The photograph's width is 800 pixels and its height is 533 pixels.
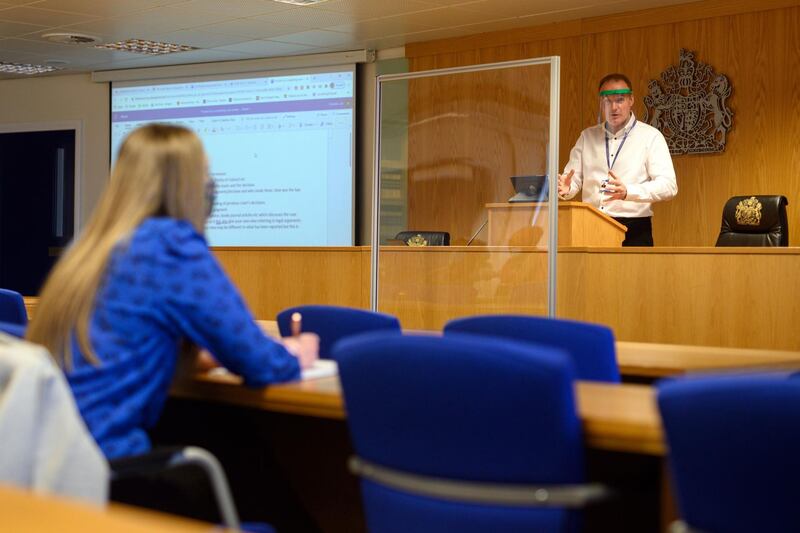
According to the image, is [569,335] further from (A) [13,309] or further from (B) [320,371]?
(A) [13,309]

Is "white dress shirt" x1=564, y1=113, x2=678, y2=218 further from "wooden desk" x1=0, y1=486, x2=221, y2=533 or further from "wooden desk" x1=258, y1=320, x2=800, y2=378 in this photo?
"wooden desk" x1=0, y1=486, x2=221, y2=533

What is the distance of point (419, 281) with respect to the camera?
535 centimetres

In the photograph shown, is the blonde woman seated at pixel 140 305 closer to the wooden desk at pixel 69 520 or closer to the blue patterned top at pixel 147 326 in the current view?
the blue patterned top at pixel 147 326

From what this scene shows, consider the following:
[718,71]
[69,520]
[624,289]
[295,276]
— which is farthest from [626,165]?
[69,520]

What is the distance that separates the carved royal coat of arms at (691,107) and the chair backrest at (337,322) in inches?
201

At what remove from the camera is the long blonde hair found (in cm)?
197

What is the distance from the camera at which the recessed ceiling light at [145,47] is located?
9102 millimetres

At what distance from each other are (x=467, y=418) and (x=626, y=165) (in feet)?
15.6

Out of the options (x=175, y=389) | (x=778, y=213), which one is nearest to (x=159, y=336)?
(x=175, y=389)

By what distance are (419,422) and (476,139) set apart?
3596 millimetres

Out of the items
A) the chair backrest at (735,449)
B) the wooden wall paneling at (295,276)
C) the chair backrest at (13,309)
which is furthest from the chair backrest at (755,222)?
the chair backrest at (735,449)

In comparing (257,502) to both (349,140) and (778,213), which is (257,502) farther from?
(349,140)

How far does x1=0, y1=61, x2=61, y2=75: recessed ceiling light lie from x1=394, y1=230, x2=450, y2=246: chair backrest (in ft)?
20.8

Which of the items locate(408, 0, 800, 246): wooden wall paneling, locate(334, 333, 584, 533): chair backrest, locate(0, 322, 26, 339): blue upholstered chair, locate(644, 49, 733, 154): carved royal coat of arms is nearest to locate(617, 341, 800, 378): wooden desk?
locate(334, 333, 584, 533): chair backrest
